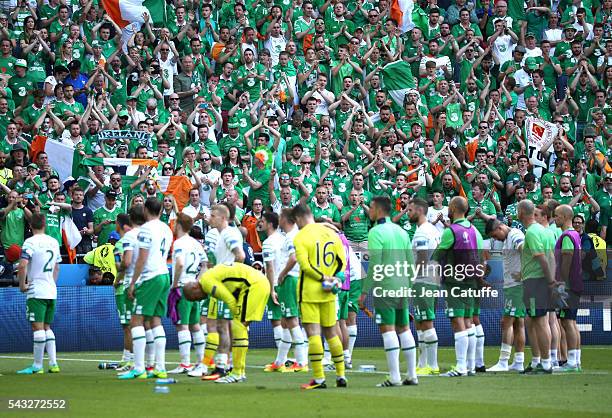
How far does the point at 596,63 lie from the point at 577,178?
553 centimetres

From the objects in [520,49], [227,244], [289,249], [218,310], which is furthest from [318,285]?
[520,49]

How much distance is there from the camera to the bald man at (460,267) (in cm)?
1786

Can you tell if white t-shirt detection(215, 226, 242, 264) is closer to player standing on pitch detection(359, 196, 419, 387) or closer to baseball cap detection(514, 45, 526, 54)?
player standing on pitch detection(359, 196, 419, 387)

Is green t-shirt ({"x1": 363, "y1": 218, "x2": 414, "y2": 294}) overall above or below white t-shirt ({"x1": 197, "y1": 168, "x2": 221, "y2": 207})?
below

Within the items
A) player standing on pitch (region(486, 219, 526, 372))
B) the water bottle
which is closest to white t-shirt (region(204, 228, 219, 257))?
the water bottle

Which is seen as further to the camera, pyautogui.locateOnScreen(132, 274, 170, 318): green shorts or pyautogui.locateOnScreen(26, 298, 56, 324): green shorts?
pyautogui.locateOnScreen(26, 298, 56, 324): green shorts

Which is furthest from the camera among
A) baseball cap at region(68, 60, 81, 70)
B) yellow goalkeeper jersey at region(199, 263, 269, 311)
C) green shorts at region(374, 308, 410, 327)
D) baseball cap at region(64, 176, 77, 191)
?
baseball cap at region(68, 60, 81, 70)

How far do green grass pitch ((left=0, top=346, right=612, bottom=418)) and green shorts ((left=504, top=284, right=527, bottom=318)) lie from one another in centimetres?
106

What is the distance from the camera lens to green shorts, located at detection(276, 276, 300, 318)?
63.0 feet

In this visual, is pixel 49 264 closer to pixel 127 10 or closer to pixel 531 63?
pixel 127 10

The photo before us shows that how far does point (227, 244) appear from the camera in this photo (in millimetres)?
17188

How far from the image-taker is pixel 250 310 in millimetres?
16406

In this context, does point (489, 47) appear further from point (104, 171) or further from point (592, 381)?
point (592, 381)

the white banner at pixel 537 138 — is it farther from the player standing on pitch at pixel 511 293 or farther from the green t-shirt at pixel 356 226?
the player standing on pitch at pixel 511 293
